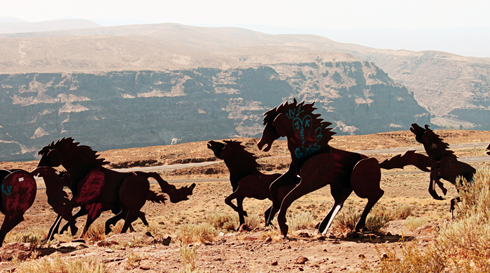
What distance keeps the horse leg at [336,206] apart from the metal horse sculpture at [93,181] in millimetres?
5366

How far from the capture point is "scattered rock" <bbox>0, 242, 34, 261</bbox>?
878cm

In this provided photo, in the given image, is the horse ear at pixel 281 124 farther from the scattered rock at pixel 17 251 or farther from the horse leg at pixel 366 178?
the scattered rock at pixel 17 251

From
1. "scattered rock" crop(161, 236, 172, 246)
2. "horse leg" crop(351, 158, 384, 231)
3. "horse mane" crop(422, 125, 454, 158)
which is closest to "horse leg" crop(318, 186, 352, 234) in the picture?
"horse leg" crop(351, 158, 384, 231)

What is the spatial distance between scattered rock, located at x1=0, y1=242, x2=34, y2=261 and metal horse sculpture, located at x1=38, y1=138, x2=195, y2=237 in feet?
7.22

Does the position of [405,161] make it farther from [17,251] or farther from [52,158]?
[52,158]

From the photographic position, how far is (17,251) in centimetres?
899

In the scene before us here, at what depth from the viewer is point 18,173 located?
1046 cm

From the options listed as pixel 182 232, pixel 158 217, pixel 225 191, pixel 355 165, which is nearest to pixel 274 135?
pixel 355 165

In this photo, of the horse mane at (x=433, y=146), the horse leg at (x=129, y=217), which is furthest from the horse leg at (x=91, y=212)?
the horse mane at (x=433, y=146)

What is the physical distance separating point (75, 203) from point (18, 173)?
5.72 ft

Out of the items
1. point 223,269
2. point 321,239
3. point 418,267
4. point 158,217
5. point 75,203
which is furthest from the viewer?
point 158,217

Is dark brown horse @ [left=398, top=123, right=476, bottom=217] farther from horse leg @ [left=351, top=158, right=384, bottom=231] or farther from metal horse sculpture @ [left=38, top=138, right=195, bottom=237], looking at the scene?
metal horse sculpture @ [left=38, top=138, right=195, bottom=237]

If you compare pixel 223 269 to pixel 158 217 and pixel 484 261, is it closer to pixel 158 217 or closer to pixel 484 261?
pixel 484 261

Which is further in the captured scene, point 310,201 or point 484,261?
point 310,201
